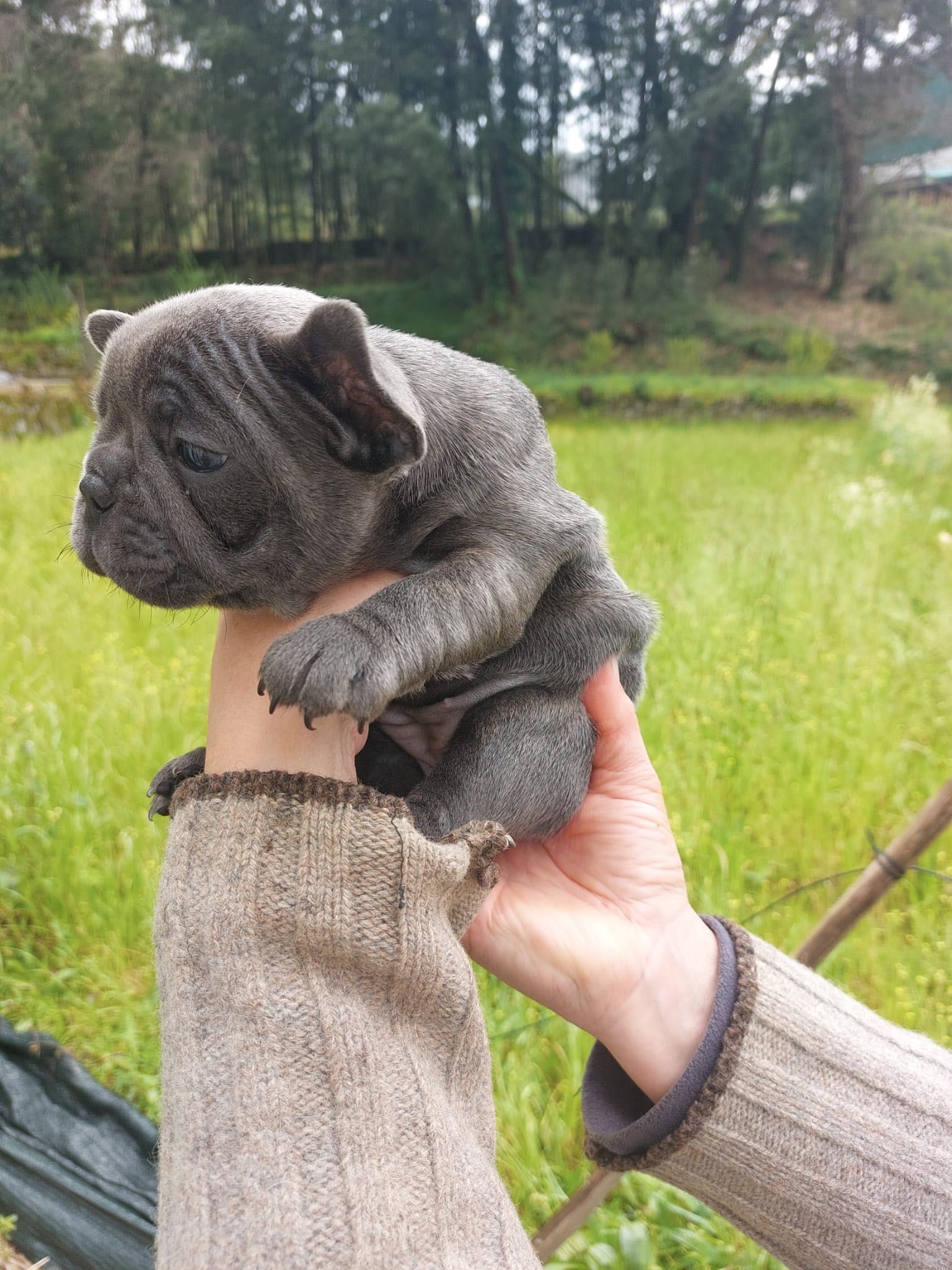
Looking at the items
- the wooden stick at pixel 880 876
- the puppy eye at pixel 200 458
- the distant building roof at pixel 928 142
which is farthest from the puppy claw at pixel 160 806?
the distant building roof at pixel 928 142

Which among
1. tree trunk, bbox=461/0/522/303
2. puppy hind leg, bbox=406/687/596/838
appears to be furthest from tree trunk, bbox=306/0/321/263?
puppy hind leg, bbox=406/687/596/838

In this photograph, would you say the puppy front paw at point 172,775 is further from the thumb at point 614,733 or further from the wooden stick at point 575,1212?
the wooden stick at point 575,1212

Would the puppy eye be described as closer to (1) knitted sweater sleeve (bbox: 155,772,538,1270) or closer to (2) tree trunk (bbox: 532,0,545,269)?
(1) knitted sweater sleeve (bbox: 155,772,538,1270)

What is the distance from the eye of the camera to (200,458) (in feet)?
4.42

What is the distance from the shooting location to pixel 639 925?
1462 mm

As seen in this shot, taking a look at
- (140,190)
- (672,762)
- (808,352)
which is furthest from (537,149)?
(672,762)

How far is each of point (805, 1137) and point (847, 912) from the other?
1.75 ft

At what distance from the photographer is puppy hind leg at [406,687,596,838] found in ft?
5.06

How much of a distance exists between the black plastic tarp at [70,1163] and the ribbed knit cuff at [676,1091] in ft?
4.34

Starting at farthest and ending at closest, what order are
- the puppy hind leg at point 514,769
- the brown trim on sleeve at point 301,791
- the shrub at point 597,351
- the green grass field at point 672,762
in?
the shrub at point 597,351, the green grass field at point 672,762, the puppy hind leg at point 514,769, the brown trim on sleeve at point 301,791

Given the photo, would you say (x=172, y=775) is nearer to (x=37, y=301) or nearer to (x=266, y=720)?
(x=266, y=720)

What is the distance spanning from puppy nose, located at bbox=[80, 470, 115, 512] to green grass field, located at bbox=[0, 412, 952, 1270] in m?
0.57

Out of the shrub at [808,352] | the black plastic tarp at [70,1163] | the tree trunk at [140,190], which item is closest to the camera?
the black plastic tarp at [70,1163]

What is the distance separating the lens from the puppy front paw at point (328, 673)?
46.4 inches
